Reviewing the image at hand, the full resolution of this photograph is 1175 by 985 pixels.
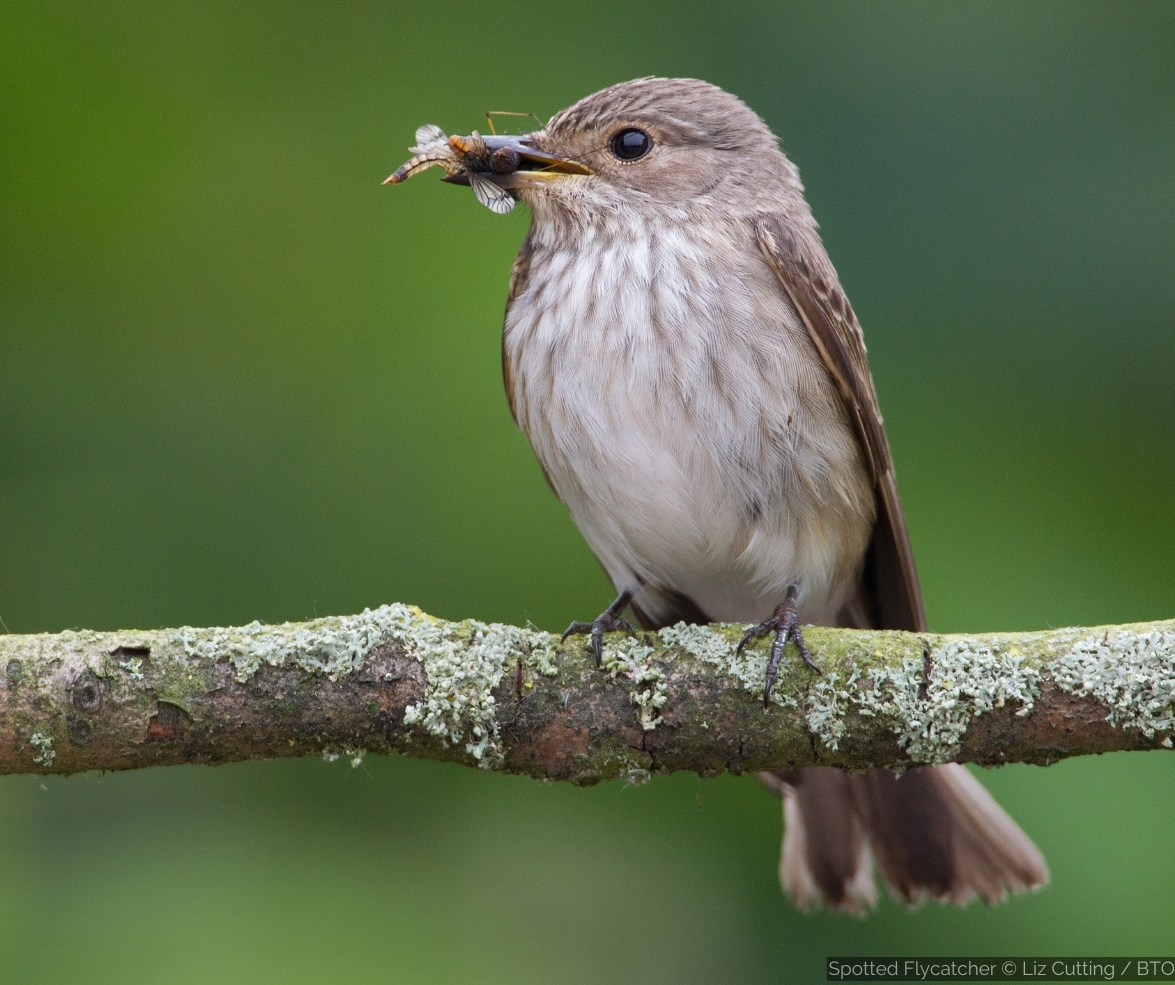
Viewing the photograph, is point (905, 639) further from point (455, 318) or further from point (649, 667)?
point (455, 318)

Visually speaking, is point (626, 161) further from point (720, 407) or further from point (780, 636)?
point (780, 636)

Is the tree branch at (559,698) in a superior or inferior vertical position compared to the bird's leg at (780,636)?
inferior

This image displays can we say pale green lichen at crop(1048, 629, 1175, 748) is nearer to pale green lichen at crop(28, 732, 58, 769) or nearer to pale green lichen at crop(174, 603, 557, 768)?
pale green lichen at crop(174, 603, 557, 768)

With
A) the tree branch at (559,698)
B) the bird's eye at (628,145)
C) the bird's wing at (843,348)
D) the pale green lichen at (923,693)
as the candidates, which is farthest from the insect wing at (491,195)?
the pale green lichen at (923,693)

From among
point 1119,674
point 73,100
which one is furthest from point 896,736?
point 73,100

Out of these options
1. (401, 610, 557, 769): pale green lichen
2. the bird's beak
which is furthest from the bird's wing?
(401, 610, 557, 769): pale green lichen

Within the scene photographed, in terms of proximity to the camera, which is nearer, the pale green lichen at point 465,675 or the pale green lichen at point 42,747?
the pale green lichen at point 42,747

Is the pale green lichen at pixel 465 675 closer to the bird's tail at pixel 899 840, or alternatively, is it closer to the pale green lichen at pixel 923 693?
the pale green lichen at pixel 923 693
